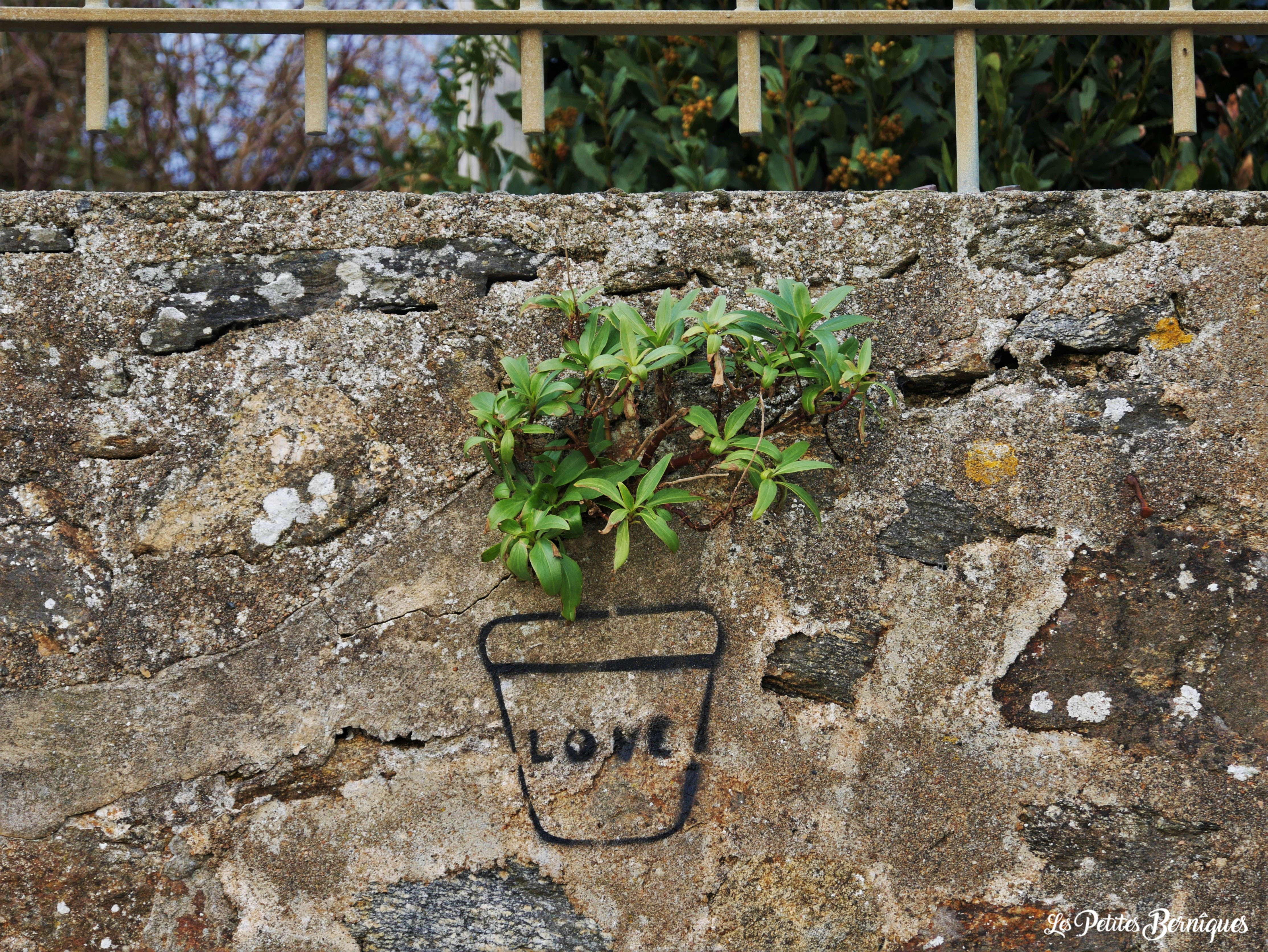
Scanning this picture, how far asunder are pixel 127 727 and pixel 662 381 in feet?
3.60

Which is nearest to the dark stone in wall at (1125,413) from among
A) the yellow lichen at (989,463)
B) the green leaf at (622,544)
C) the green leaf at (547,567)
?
the yellow lichen at (989,463)

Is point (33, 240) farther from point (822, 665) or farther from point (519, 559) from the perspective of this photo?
point (822, 665)

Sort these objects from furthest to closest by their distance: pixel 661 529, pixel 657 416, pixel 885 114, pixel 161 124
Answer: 1. pixel 161 124
2. pixel 885 114
3. pixel 657 416
4. pixel 661 529

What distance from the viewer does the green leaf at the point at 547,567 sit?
1.42 meters

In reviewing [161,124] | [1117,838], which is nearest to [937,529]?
[1117,838]

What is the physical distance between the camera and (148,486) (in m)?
1.54

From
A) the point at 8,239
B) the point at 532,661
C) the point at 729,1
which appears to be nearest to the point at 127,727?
the point at 532,661

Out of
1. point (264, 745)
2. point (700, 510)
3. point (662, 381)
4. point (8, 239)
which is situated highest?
point (8, 239)

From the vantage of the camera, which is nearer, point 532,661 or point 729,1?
point 532,661

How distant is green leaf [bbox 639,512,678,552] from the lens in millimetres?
1399

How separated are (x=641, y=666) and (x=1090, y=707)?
31.0 inches

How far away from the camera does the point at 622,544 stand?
1416mm

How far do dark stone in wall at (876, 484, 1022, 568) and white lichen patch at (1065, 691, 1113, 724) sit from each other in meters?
0.30

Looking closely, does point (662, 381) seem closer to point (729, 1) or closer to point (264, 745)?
point (264, 745)
